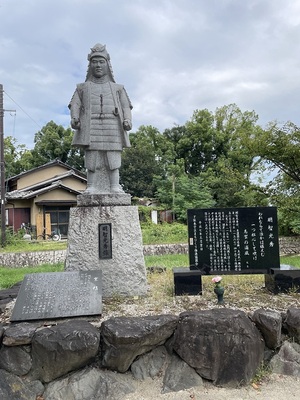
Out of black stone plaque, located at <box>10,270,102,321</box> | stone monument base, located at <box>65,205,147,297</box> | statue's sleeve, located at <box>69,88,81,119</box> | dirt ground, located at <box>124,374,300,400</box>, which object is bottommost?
dirt ground, located at <box>124,374,300,400</box>

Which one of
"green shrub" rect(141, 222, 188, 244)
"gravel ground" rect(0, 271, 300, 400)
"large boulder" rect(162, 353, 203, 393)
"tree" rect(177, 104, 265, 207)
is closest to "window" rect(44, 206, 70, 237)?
"green shrub" rect(141, 222, 188, 244)

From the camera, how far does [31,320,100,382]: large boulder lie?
10.0 ft

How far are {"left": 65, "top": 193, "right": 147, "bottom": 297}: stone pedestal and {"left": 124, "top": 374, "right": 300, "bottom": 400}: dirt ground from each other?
1448mm

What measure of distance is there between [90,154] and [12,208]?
16.9 m

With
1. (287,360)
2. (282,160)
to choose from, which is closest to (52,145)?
(282,160)

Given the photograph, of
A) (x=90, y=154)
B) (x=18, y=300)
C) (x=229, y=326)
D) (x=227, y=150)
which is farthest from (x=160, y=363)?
(x=227, y=150)

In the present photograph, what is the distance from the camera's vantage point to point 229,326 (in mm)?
3295

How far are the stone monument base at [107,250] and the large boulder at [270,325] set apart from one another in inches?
65.9

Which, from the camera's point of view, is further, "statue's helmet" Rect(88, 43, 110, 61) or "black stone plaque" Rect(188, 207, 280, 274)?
"statue's helmet" Rect(88, 43, 110, 61)

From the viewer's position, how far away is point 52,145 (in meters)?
26.7

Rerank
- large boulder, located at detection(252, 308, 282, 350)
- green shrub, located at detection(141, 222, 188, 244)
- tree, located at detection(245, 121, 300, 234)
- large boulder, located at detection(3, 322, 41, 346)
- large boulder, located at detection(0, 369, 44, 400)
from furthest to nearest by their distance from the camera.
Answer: green shrub, located at detection(141, 222, 188, 244), tree, located at detection(245, 121, 300, 234), large boulder, located at detection(252, 308, 282, 350), large boulder, located at detection(3, 322, 41, 346), large boulder, located at detection(0, 369, 44, 400)

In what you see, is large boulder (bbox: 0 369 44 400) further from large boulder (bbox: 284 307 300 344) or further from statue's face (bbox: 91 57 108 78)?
statue's face (bbox: 91 57 108 78)

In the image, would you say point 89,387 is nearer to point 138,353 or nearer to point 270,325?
point 138,353

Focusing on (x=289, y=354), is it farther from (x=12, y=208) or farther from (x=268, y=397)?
(x=12, y=208)
